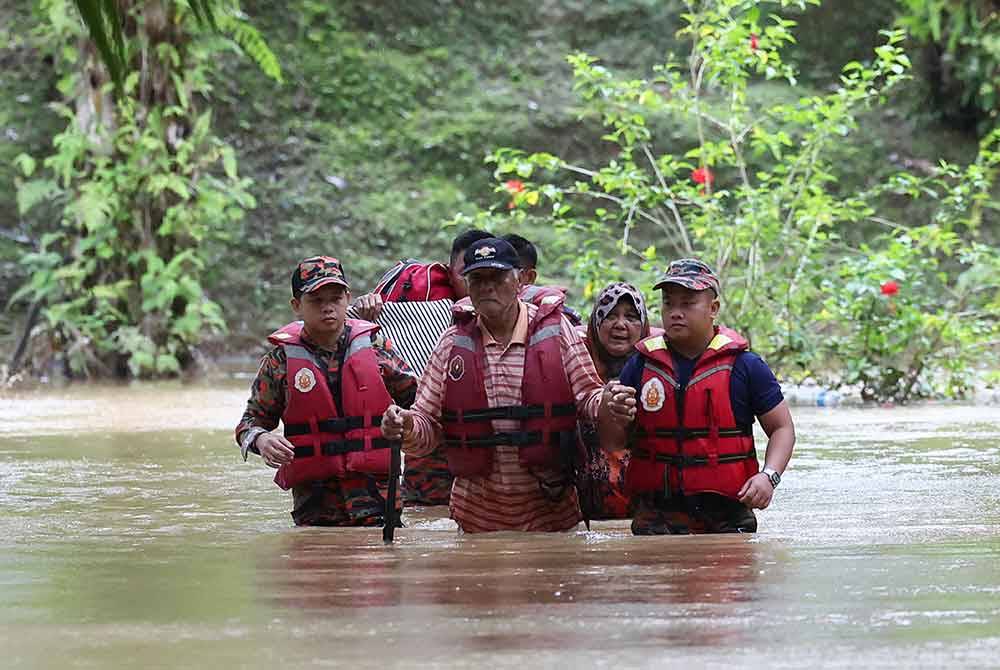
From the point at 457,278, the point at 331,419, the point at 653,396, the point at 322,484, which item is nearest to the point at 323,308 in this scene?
the point at 331,419

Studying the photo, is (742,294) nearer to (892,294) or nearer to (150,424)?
(892,294)

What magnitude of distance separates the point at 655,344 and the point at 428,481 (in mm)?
1969

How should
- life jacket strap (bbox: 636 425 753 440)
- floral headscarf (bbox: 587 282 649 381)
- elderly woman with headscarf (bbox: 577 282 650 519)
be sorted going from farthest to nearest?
floral headscarf (bbox: 587 282 649 381) < elderly woman with headscarf (bbox: 577 282 650 519) < life jacket strap (bbox: 636 425 753 440)

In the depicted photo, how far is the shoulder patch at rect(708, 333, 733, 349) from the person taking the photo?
18.6 ft

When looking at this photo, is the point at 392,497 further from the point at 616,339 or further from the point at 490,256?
the point at 616,339

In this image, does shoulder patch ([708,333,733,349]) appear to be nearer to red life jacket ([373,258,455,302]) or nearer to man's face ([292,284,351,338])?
man's face ([292,284,351,338])

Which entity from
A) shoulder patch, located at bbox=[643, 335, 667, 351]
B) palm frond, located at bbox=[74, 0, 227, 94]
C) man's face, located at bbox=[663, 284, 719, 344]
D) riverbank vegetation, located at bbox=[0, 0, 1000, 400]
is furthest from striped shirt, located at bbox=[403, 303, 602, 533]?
riverbank vegetation, located at bbox=[0, 0, 1000, 400]

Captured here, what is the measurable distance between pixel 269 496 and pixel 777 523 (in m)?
2.53

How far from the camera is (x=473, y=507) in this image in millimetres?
6023

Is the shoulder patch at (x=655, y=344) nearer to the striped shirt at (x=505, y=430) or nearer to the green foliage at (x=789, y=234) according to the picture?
the striped shirt at (x=505, y=430)

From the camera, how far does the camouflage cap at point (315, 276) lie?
6352 mm

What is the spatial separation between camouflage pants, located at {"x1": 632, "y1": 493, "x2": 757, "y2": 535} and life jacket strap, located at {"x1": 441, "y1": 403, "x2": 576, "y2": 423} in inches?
17.8

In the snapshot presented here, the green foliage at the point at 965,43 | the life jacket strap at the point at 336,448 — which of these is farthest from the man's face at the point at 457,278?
the green foliage at the point at 965,43

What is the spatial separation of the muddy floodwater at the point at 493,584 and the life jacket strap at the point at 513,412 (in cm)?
41
